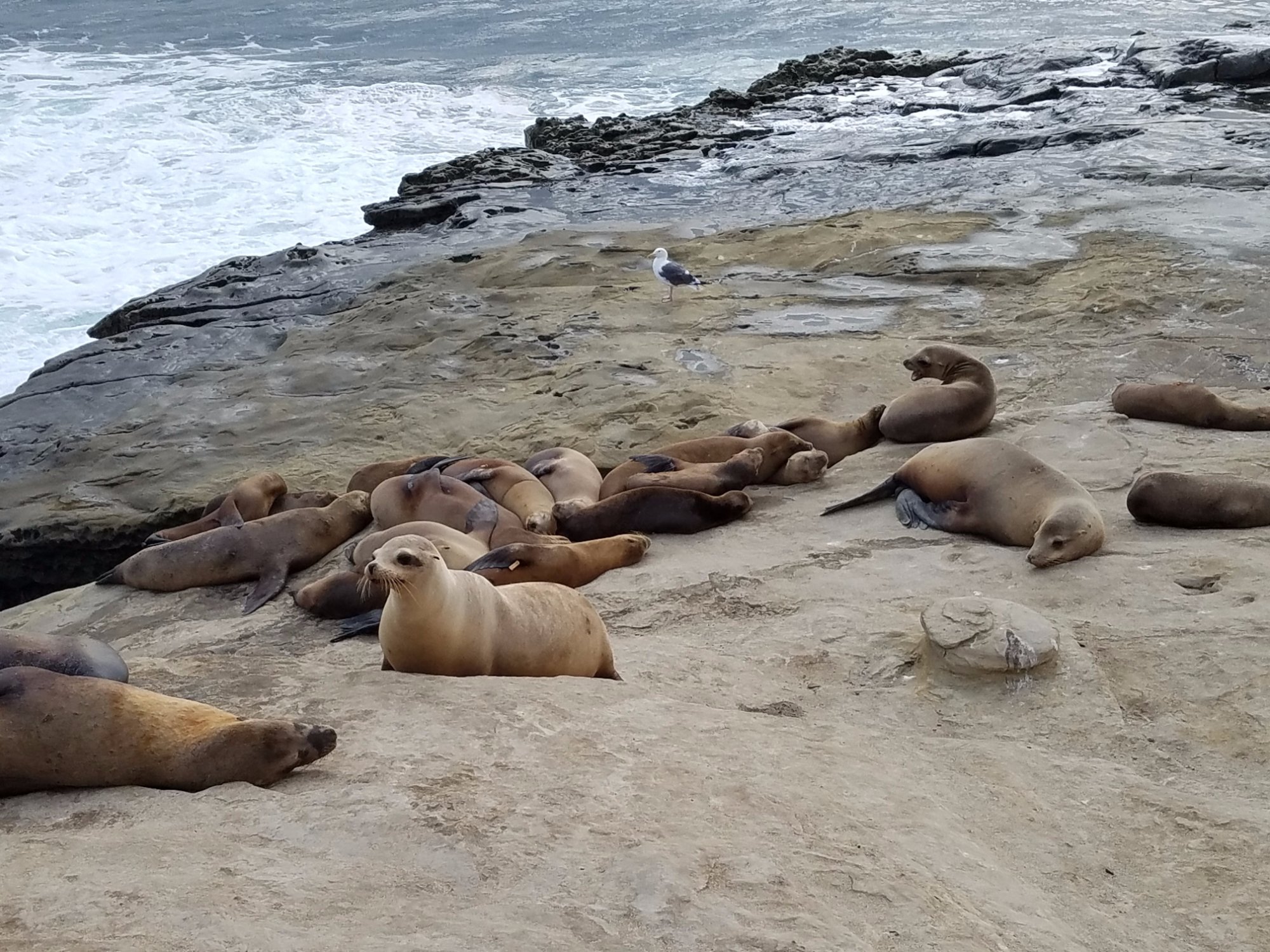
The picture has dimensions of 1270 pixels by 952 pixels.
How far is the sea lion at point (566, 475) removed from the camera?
6305 millimetres

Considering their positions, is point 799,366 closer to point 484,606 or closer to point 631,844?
point 484,606

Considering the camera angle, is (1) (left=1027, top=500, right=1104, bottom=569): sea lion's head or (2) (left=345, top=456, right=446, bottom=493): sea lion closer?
(1) (left=1027, top=500, right=1104, bottom=569): sea lion's head

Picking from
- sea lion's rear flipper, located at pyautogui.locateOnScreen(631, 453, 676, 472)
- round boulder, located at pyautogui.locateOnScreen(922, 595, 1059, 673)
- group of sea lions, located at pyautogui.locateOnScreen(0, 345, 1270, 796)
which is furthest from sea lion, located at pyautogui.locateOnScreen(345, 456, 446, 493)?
round boulder, located at pyautogui.locateOnScreen(922, 595, 1059, 673)

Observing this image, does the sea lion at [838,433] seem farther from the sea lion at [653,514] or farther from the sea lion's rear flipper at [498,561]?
the sea lion's rear flipper at [498,561]

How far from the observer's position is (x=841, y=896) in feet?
7.54

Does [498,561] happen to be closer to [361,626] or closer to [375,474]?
[361,626]

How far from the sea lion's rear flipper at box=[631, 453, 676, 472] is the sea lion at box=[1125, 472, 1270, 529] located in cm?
225

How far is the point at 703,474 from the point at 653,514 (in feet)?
1.68

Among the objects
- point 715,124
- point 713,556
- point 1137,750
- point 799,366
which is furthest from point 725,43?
point 1137,750

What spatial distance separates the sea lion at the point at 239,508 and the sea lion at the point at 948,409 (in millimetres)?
3351

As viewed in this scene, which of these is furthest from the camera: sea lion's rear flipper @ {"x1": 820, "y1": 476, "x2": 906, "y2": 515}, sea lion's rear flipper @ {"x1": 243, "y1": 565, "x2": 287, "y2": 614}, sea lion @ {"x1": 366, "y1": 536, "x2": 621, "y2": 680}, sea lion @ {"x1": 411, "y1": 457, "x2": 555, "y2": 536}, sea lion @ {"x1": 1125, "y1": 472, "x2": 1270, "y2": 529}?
sea lion @ {"x1": 411, "y1": 457, "x2": 555, "y2": 536}

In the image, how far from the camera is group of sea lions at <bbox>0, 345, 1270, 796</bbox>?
3.03m

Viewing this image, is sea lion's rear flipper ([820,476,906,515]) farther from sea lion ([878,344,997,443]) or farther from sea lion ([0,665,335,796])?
sea lion ([0,665,335,796])

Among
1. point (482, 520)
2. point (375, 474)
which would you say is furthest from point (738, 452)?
point (375, 474)
